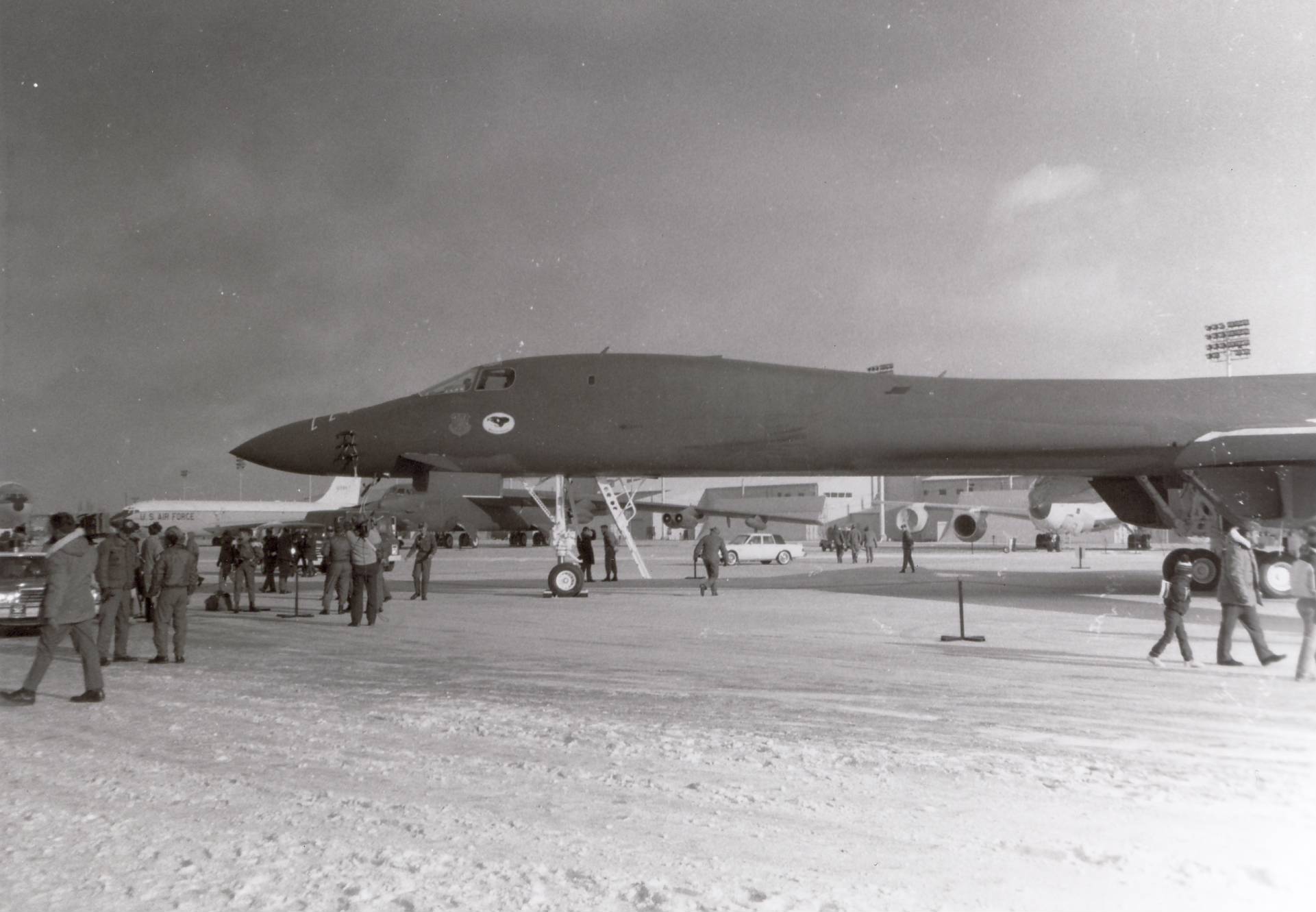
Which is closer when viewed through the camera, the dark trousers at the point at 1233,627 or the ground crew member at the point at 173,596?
the dark trousers at the point at 1233,627

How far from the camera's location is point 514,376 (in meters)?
15.1

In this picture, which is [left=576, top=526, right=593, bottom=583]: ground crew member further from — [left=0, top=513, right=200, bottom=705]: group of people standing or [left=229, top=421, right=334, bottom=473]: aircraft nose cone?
[left=0, top=513, right=200, bottom=705]: group of people standing

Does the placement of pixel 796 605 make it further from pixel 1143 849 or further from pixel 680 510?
pixel 680 510

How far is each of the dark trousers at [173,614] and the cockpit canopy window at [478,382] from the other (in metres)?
6.34

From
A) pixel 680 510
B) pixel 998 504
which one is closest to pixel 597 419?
pixel 680 510

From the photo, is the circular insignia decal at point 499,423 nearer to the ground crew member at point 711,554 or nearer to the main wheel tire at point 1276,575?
the ground crew member at point 711,554

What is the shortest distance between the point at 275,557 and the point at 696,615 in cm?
1217

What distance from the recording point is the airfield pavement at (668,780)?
11.1ft

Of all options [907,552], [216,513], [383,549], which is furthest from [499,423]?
[216,513]

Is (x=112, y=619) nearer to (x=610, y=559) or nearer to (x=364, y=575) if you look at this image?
(x=364, y=575)

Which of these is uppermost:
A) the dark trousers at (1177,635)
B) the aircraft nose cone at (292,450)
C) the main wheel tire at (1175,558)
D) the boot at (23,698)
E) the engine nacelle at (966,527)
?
the aircraft nose cone at (292,450)

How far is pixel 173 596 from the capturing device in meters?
9.31

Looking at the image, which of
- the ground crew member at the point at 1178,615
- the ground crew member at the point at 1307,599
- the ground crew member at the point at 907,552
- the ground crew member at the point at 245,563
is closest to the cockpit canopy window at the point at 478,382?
the ground crew member at the point at 245,563

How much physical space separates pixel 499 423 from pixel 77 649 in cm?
828
